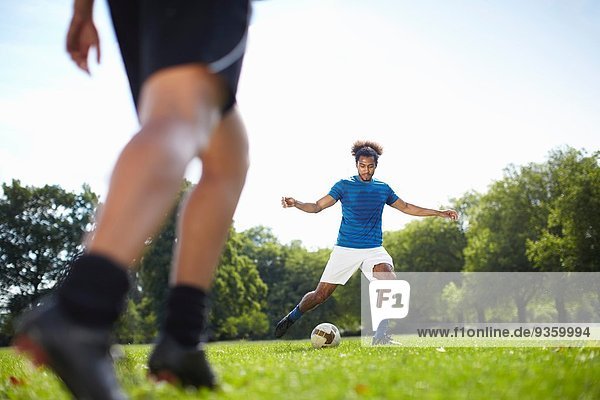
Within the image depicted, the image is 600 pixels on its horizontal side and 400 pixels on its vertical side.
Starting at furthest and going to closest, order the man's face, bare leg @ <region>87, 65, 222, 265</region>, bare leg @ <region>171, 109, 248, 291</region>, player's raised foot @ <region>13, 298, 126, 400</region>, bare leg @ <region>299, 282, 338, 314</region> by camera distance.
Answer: the man's face
bare leg @ <region>299, 282, 338, 314</region>
bare leg @ <region>171, 109, 248, 291</region>
bare leg @ <region>87, 65, 222, 265</region>
player's raised foot @ <region>13, 298, 126, 400</region>

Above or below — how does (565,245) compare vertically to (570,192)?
below

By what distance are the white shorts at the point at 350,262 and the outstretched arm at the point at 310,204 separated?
782 mm

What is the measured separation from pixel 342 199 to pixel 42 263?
155 feet

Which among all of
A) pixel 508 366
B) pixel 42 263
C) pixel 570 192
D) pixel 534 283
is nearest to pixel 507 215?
pixel 534 283

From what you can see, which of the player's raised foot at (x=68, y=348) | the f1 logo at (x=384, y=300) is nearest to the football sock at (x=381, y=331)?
the f1 logo at (x=384, y=300)

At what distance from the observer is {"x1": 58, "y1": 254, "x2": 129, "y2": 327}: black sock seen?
1638 mm

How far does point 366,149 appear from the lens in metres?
9.73

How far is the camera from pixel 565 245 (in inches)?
1522

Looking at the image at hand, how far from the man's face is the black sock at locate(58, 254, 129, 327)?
8.10m

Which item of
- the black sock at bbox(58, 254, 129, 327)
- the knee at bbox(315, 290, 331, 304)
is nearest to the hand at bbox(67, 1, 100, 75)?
the black sock at bbox(58, 254, 129, 327)

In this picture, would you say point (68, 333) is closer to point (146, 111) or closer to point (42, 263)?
point (146, 111)

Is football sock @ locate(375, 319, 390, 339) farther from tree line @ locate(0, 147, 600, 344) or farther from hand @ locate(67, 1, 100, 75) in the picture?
tree line @ locate(0, 147, 600, 344)

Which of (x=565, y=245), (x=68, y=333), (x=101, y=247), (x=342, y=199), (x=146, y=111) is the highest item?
(x=565, y=245)

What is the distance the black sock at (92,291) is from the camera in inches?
64.5
